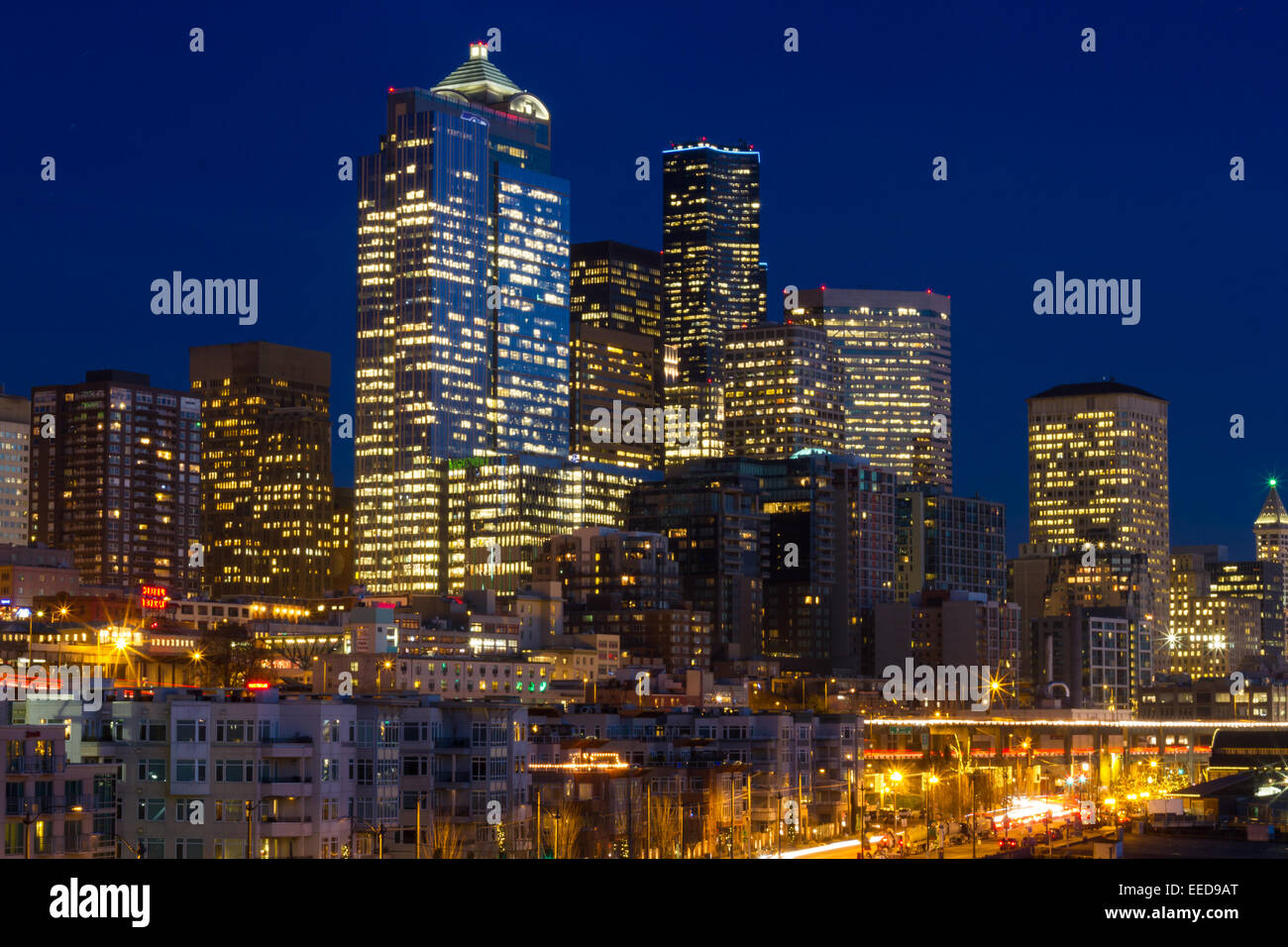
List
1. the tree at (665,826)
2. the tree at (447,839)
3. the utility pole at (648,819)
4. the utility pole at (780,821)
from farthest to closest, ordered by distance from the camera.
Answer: the utility pole at (780,821)
the tree at (665,826)
the utility pole at (648,819)
the tree at (447,839)

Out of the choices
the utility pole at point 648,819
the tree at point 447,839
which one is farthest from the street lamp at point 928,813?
the tree at point 447,839

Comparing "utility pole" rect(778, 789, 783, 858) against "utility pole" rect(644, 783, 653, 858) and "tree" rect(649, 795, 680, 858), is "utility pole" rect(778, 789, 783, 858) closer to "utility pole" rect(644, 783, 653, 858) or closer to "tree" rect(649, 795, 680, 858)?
"tree" rect(649, 795, 680, 858)

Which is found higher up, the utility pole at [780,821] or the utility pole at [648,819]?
the utility pole at [648,819]

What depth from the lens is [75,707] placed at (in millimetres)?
74500

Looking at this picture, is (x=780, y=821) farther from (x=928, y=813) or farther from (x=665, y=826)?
(x=928, y=813)

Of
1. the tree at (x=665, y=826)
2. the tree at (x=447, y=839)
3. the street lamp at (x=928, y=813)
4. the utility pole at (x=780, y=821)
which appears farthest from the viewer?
the street lamp at (x=928, y=813)

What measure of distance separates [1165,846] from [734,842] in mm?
33053

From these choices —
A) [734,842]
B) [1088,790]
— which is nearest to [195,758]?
[734,842]

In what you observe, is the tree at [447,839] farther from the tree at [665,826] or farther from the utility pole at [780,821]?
the utility pole at [780,821]

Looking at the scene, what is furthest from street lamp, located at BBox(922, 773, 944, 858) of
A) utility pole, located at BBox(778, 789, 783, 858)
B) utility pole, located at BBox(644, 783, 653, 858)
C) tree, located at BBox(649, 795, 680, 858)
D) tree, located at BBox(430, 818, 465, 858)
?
tree, located at BBox(430, 818, 465, 858)

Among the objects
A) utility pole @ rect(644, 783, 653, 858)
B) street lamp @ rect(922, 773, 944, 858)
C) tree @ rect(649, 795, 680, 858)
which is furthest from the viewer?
street lamp @ rect(922, 773, 944, 858)

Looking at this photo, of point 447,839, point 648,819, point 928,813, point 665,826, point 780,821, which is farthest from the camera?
point 928,813

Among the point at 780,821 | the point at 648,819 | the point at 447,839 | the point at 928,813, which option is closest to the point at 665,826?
the point at 648,819
